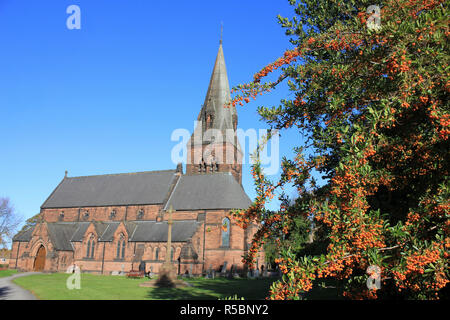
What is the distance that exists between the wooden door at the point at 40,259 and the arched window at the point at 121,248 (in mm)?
9551

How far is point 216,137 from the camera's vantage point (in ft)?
176

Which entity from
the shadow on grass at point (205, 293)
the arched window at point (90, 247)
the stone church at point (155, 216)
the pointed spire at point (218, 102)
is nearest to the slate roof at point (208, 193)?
the stone church at point (155, 216)

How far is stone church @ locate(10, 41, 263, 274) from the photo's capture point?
143ft

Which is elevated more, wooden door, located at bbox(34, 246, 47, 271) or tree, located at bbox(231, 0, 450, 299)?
tree, located at bbox(231, 0, 450, 299)

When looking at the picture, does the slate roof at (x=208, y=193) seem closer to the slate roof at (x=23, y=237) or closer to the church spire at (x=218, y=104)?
the church spire at (x=218, y=104)

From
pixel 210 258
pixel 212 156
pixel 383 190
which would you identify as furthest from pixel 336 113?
pixel 212 156

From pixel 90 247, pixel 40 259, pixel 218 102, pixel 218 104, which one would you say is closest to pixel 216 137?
pixel 218 104

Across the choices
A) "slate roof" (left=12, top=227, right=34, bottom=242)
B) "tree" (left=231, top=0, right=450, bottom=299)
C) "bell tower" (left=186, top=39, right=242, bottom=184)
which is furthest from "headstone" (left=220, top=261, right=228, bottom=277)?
"tree" (left=231, top=0, right=450, bottom=299)

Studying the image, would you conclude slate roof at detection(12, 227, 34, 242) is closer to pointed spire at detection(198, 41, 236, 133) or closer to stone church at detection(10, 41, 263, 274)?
stone church at detection(10, 41, 263, 274)

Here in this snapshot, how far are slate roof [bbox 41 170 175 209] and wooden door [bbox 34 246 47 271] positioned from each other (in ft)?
32.2

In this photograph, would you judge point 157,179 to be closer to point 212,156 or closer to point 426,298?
point 212,156

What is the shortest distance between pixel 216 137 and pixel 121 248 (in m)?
21.0

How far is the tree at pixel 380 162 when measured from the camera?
5906mm

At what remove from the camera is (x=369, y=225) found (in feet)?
19.5
